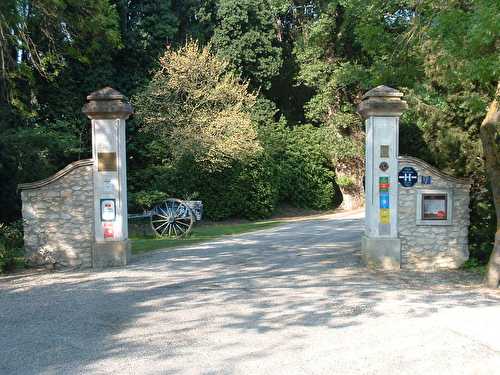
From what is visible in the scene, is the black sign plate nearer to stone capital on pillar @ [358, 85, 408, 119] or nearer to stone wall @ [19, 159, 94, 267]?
stone capital on pillar @ [358, 85, 408, 119]

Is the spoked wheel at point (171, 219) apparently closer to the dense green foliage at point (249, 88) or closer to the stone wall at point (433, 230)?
the dense green foliage at point (249, 88)

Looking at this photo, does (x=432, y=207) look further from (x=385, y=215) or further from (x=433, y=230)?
(x=385, y=215)

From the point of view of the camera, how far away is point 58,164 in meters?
24.5

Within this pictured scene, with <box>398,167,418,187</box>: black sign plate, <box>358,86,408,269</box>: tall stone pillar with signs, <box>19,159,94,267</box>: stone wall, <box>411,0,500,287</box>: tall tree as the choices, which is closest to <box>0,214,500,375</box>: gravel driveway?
<box>358,86,408,269</box>: tall stone pillar with signs

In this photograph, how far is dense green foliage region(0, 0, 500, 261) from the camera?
12.2 meters

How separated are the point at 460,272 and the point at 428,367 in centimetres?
645

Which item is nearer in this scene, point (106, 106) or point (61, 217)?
point (106, 106)

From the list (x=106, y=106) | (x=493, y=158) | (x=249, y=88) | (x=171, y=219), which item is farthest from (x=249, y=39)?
(x=493, y=158)

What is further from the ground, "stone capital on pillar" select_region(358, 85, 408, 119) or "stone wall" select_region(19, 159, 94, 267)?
"stone capital on pillar" select_region(358, 85, 408, 119)

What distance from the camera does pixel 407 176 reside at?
11477mm

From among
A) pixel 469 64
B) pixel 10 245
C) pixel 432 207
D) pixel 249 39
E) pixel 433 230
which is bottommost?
pixel 10 245

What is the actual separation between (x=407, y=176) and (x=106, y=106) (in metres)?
6.36

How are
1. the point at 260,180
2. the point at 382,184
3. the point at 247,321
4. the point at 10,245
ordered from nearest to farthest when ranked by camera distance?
A: the point at 247,321
the point at 382,184
the point at 10,245
the point at 260,180

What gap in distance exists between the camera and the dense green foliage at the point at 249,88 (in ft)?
40.1
